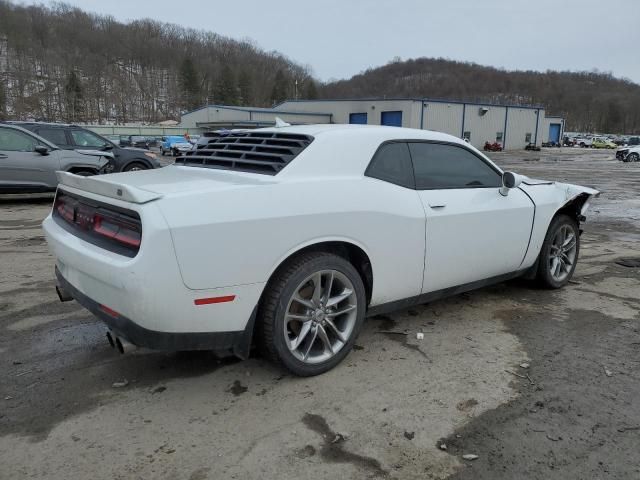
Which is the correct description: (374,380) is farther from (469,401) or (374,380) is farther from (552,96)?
(552,96)

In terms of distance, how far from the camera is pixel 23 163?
32.6ft

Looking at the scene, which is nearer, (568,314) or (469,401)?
(469,401)

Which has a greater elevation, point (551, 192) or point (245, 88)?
point (245, 88)

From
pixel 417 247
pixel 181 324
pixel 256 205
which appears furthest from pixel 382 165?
pixel 181 324

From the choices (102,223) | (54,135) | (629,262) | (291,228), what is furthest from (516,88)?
(102,223)

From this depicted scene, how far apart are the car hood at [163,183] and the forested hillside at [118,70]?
105205mm

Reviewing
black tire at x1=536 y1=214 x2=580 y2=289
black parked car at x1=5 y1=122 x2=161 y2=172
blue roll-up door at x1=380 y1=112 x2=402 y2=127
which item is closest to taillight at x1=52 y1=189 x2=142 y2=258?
black tire at x1=536 y1=214 x2=580 y2=289

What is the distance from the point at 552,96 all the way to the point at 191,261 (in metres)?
157

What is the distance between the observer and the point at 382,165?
354 centimetres

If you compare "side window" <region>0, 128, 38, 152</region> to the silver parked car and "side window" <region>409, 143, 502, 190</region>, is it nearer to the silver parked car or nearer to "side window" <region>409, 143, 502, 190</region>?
the silver parked car

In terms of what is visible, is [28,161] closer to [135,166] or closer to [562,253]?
→ [135,166]

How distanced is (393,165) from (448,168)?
60 centimetres

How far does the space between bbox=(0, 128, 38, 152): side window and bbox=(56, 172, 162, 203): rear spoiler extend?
8040mm

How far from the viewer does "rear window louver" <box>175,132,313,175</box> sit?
3.29 m
